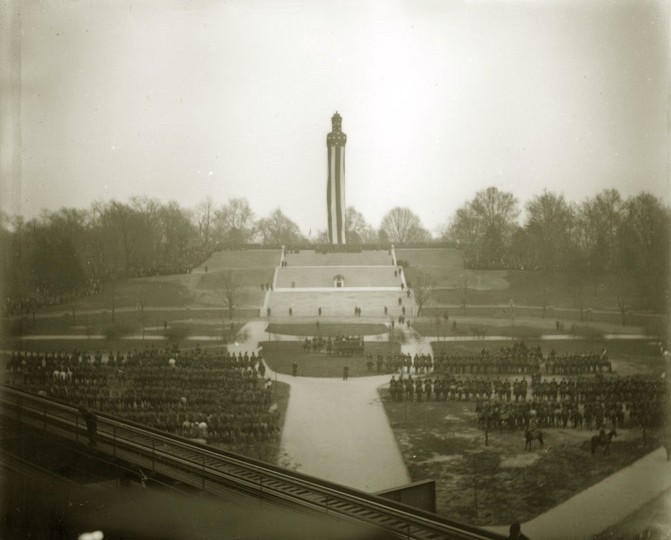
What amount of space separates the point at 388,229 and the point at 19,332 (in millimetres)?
7822

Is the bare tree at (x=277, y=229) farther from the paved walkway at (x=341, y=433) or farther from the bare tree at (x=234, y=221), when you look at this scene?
the paved walkway at (x=341, y=433)

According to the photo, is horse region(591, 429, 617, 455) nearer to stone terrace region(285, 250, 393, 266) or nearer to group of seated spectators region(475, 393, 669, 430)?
group of seated spectators region(475, 393, 669, 430)

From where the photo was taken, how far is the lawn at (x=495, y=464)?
9141 millimetres

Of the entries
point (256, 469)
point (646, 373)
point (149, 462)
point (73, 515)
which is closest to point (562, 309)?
point (646, 373)

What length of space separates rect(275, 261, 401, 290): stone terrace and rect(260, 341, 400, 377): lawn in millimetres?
1763

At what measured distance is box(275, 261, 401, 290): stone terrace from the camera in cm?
1401

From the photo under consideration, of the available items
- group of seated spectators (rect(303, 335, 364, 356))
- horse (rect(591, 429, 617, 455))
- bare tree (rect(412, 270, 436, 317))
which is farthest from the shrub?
horse (rect(591, 429, 617, 455))

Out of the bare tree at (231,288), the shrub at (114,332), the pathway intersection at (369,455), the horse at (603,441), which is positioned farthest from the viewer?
the bare tree at (231,288)

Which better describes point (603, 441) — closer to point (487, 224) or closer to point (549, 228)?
point (549, 228)

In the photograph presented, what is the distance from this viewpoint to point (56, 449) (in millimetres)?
10102

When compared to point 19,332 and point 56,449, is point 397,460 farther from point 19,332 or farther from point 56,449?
point 19,332

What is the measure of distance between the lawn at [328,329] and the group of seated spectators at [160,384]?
809mm

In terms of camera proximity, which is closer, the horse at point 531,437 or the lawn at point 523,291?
the horse at point 531,437

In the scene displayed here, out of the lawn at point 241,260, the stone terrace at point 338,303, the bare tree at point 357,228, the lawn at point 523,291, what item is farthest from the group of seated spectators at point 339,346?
the bare tree at point 357,228
